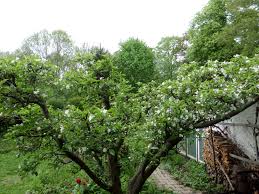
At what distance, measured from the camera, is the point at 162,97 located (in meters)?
4.63

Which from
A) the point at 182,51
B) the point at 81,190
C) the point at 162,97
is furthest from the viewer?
the point at 182,51

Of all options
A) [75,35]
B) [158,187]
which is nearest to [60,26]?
[75,35]

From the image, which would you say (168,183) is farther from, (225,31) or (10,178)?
(225,31)

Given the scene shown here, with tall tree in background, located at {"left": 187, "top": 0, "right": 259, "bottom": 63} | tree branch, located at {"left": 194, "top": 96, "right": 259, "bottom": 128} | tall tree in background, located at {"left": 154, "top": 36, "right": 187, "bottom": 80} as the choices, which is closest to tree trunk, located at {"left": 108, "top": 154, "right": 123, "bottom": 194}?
tree branch, located at {"left": 194, "top": 96, "right": 259, "bottom": 128}

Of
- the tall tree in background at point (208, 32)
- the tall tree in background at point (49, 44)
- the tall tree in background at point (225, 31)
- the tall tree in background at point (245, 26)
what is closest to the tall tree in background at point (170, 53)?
the tall tree in background at point (225, 31)

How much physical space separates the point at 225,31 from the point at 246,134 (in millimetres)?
11535

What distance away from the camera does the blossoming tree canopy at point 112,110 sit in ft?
12.2

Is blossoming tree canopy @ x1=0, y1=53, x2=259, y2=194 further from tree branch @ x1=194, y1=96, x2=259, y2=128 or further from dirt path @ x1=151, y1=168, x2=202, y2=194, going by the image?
dirt path @ x1=151, y1=168, x2=202, y2=194

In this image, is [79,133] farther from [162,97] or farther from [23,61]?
[162,97]

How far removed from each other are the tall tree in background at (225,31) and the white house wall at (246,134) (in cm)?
811

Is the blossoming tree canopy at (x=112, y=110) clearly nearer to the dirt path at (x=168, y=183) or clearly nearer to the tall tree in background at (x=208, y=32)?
the dirt path at (x=168, y=183)

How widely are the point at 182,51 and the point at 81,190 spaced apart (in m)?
25.0

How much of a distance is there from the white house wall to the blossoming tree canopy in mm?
1840

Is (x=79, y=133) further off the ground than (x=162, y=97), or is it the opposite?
(x=162, y=97)
